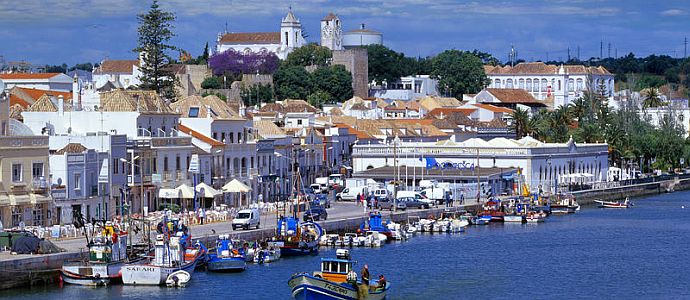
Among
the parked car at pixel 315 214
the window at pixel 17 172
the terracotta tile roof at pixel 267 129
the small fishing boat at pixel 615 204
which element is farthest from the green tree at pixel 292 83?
the window at pixel 17 172

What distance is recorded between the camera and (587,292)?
50.0m

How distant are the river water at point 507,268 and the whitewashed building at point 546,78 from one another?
10980 centimetres

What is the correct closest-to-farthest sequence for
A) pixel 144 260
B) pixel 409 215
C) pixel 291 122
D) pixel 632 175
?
pixel 144 260, pixel 409 215, pixel 291 122, pixel 632 175

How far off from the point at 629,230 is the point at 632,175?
3797cm

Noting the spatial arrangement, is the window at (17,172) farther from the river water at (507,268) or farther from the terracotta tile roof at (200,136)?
the terracotta tile roof at (200,136)

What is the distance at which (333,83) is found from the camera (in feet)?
504

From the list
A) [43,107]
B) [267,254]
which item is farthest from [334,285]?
[43,107]

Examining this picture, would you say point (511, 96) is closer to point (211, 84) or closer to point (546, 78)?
point (211, 84)

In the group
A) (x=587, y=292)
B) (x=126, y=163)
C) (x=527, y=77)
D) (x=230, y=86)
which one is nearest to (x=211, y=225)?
(x=126, y=163)

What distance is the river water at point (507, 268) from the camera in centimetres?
4831

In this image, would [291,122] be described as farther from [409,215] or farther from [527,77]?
[527,77]

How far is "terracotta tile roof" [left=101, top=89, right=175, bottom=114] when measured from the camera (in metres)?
69.1

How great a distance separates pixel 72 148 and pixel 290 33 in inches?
4717

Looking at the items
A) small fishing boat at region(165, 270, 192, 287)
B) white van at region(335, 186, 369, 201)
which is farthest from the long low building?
small fishing boat at region(165, 270, 192, 287)
